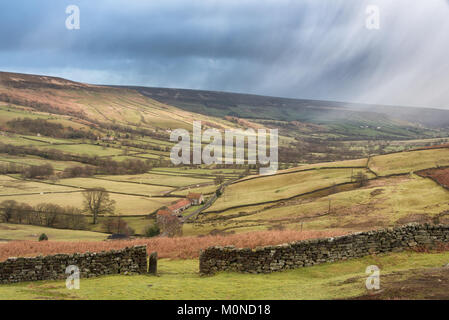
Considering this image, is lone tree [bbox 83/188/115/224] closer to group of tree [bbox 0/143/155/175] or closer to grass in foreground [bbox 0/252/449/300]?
group of tree [bbox 0/143/155/175]

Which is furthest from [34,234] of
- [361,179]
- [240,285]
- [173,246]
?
[361,179]

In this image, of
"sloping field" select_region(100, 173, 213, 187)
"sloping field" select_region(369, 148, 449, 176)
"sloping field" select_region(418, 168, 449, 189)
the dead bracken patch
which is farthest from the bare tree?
"sloping field" select_region(418, 168, 449, 189)

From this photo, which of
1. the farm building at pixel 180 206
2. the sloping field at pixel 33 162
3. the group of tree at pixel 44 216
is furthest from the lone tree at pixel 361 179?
the sloping field at pixel 33 162

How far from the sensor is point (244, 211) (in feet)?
243

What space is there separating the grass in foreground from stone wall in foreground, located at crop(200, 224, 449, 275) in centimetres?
50

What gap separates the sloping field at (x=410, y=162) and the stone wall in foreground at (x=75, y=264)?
69623 millimetres

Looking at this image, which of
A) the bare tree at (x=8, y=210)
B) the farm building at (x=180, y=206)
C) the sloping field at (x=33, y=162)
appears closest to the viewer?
the bare tree at (x=8, y=210)

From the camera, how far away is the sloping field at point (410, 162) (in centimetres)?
7688

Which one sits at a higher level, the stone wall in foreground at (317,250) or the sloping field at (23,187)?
the sloping field at (23,187)

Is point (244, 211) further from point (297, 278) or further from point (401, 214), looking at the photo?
point (297, 278)

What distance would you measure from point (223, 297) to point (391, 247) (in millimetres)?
10942

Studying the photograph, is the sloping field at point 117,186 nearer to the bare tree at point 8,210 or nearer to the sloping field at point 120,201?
the sloping field at point 120,201

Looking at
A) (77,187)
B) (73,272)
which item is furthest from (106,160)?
(73,272)
